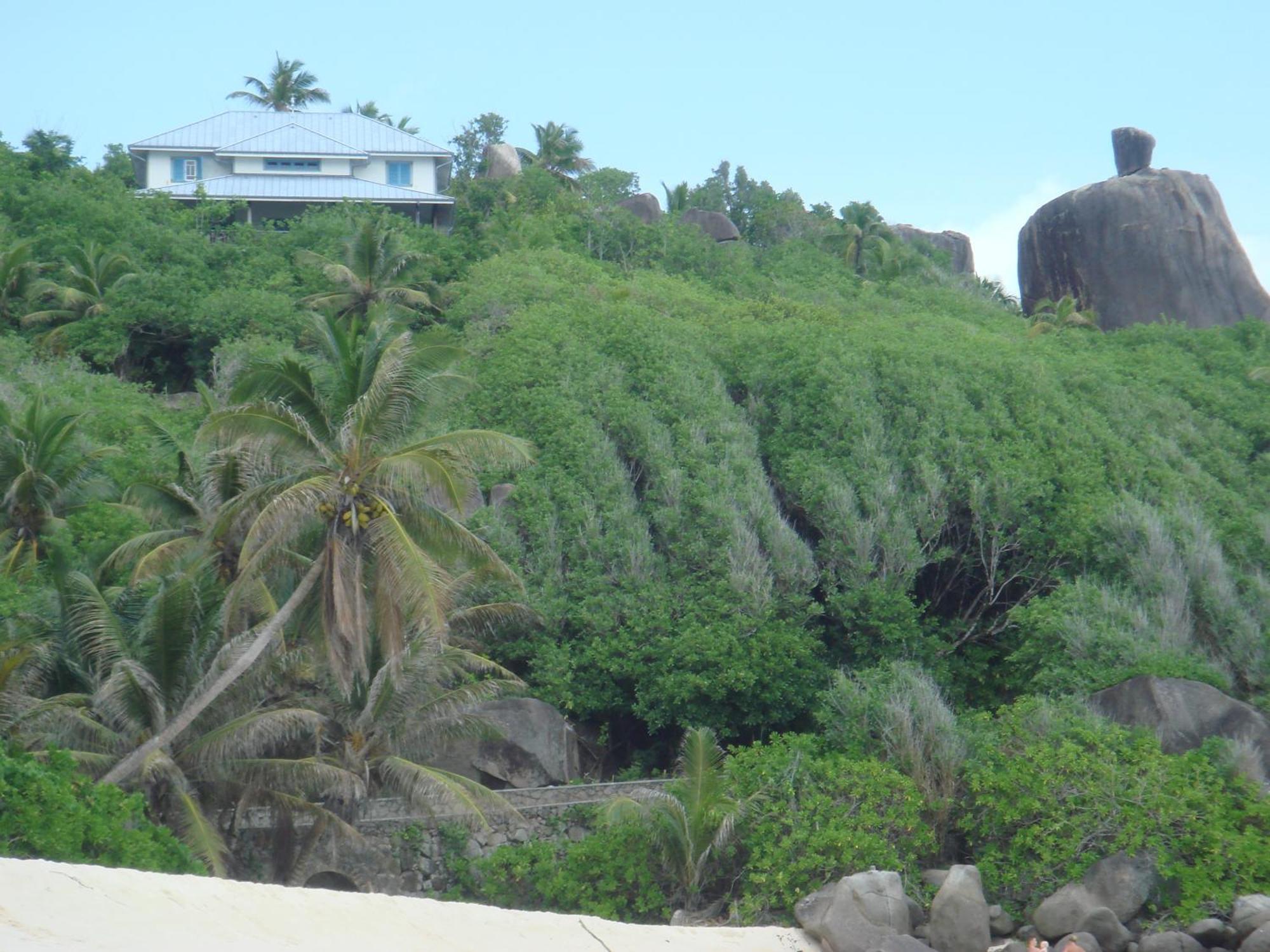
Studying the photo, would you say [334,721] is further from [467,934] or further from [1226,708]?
[1226,708]

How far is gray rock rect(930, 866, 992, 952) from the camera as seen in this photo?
17188mm

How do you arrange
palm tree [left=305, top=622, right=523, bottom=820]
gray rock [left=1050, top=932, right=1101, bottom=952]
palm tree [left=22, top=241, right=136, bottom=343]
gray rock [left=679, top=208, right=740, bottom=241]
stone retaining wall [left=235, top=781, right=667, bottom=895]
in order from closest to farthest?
gray rock [left=1050, top=932, right=1101, bottom=952], palm tree [left=305, top=622, right=523, bottom=820], stone retaining wall [left=235, top=781, right=667, bottom=895], palm tree [left=22, top=241, right=136, bottom=343], gray rock [left=679, top=208, right=740, bottom=241]

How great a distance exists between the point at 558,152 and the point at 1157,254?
913 inches

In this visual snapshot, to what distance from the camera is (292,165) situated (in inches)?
1917

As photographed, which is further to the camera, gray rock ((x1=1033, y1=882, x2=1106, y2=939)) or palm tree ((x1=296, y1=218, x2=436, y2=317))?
palm tree ((x1=296, y1=218, x2=436, y2=317))

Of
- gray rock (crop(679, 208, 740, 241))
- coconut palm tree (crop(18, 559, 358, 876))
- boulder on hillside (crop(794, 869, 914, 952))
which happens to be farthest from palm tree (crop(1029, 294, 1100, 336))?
coconut palm tree (crop(18, 559, 358, 876))

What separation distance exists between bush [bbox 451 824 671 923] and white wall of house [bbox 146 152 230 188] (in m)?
35.6

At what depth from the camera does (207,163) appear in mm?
49375

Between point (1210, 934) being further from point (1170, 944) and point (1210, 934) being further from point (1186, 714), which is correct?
point (1186, 714)

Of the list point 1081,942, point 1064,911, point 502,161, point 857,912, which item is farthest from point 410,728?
point 502,161

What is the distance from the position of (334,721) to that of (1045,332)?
2683 cm

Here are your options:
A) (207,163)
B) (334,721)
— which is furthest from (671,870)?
(207,163)

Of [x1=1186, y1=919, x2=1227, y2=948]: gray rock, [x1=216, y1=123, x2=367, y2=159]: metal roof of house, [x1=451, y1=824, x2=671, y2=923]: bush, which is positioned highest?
[x1=216, y1=123, x2=367, y2=159]: metal roof of house

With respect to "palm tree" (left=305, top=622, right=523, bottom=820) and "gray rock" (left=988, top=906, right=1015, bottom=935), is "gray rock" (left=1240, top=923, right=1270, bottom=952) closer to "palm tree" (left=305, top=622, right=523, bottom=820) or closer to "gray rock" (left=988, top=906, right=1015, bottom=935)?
"gray rock" (left=988, top=906, right=1015, bottom=935)
